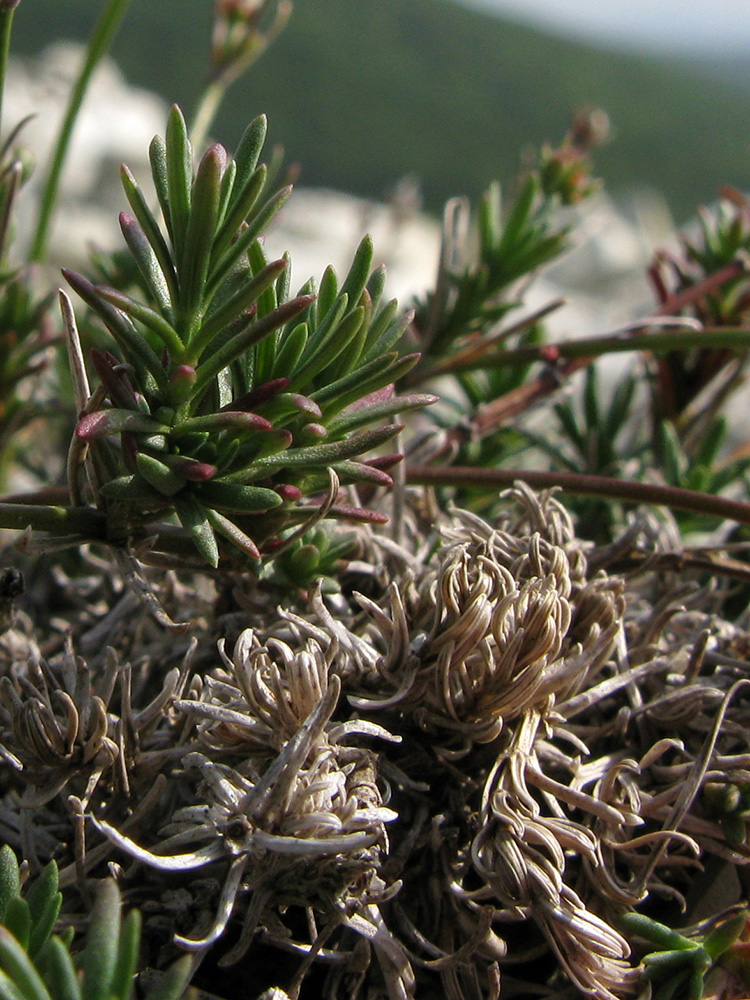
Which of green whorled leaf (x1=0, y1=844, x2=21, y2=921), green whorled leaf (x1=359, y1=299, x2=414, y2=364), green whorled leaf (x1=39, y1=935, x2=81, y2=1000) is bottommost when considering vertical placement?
green whorled leaf (x1=0, y1=844, x2=21, y2=921)

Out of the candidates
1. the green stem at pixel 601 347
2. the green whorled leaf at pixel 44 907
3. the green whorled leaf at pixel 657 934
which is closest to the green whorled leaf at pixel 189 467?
the green whorled leaf at pixel 44 907

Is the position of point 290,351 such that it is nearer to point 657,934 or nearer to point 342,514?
point 342,514

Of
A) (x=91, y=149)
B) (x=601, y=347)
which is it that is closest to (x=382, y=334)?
(x=601, y=347)

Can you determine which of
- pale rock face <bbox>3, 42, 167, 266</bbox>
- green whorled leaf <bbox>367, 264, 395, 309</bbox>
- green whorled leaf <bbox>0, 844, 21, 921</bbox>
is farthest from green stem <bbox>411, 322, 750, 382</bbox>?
pale rock face <bbox>3, 42, 167, 266</bbox>

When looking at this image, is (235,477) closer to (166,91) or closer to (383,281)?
(383,281)

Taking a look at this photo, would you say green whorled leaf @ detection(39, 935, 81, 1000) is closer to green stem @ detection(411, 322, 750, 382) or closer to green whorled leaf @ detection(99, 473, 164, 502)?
green whorled leaf @ detection(99, 473, 164, 502)
